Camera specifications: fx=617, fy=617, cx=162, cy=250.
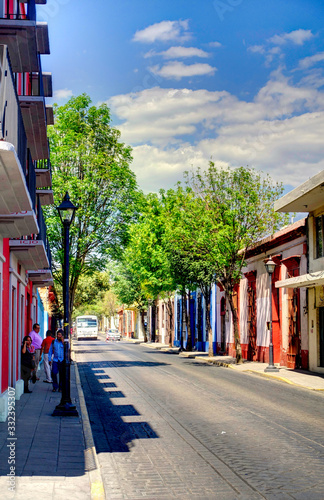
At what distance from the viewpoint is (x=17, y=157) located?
6.88 meters

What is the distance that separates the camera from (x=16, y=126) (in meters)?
8.41

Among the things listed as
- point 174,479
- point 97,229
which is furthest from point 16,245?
point 97,229

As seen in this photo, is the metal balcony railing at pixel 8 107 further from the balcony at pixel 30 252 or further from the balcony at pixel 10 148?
the balcony at pixel 30 252

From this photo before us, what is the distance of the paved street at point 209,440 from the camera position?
696 cm

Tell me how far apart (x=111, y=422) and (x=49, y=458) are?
3.95 metres

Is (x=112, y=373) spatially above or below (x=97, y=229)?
below

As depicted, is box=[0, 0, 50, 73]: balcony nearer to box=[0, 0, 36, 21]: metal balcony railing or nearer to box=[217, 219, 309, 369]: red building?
box=[0, 0, 36, 21]: metal balcony railing

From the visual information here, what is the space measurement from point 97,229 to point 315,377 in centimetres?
1509

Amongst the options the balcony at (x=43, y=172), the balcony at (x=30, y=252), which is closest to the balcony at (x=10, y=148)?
the balcony at (x=30, y=252)

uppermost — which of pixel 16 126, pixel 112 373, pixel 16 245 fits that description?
A: pixel 16 126

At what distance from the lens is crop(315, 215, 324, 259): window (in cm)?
2236

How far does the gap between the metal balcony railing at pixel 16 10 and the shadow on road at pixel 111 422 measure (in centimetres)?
689

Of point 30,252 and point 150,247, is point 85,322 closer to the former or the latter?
point 150,247

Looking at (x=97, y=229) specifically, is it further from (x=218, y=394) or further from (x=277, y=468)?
(x=277, y=468)
